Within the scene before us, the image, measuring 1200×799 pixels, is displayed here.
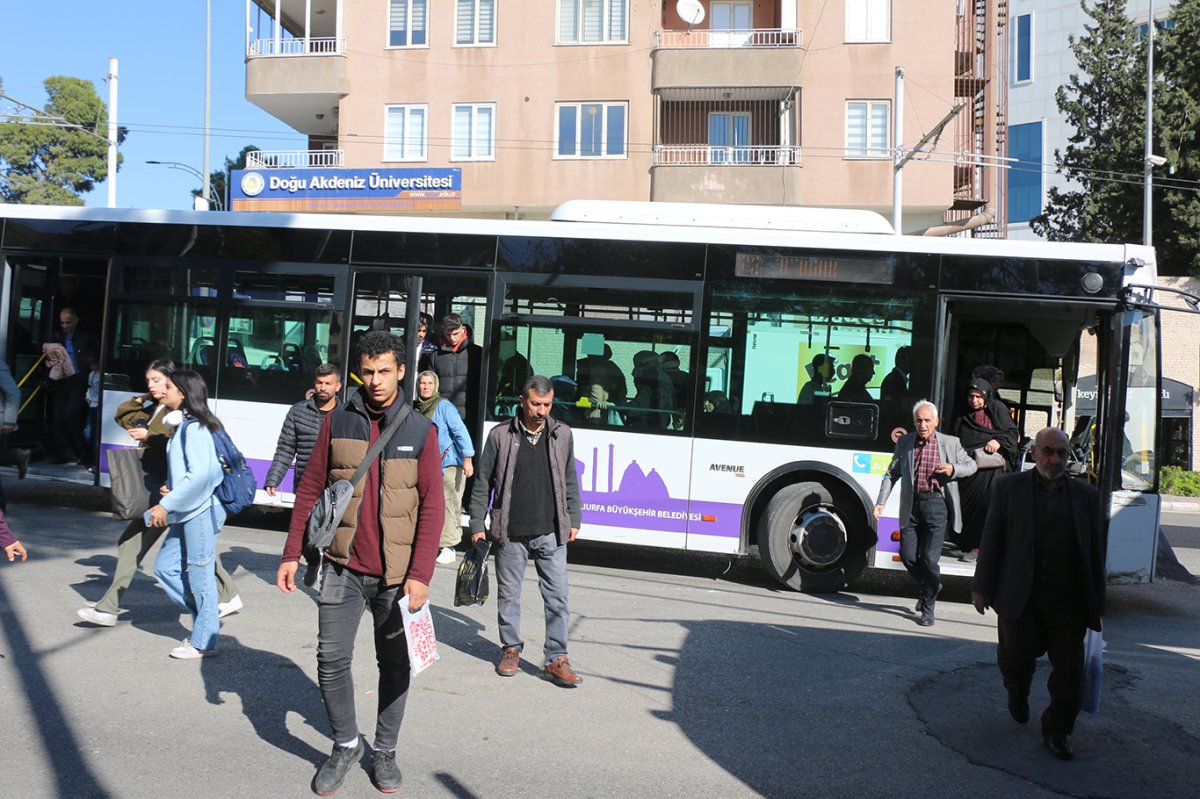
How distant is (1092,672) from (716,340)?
198 inches

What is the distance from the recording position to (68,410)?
12.5 meters

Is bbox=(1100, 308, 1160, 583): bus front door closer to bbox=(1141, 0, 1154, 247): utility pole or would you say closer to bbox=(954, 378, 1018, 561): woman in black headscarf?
bbox=(954, 378, 1018, 561): woman in black headscarf

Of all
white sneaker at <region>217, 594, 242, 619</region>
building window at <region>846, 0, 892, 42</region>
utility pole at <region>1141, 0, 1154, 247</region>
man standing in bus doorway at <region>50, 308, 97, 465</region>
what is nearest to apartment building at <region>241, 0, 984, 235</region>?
building window at <region>846, 0, 892, 42</region>

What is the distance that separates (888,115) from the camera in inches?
1113

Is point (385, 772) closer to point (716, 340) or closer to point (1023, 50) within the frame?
point (716, 340)

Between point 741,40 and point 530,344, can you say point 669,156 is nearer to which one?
point 741,40

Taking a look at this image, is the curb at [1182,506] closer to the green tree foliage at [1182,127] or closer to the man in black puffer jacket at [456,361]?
the green tree foliage at [1182,127]

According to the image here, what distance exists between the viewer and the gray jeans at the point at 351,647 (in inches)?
184

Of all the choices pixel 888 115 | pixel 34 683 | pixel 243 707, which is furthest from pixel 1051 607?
pixel 888 115

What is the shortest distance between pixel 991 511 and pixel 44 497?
11205 mm

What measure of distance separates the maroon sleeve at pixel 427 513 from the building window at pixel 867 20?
26.3 meters

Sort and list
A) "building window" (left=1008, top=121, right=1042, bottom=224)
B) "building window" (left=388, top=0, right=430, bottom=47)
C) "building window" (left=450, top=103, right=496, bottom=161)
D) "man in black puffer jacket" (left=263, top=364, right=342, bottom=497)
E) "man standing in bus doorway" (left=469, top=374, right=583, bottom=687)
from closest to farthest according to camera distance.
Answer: "man standing in bus doorway" (left=469, top=374, right=583, bottom=687), "man in black puffer jacket" (left=263, top=364, right=342, bottom=497), "building window" (left=450, top=103, right=496, bottom=161), "building window" (left=388, top=0, right=430, bottom=47), "building window" (left=1008, top=121, right=1042, bottom=224)

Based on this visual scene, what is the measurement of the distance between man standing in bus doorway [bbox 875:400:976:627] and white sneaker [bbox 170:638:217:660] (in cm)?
526

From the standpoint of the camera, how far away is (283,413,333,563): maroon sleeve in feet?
15.7
